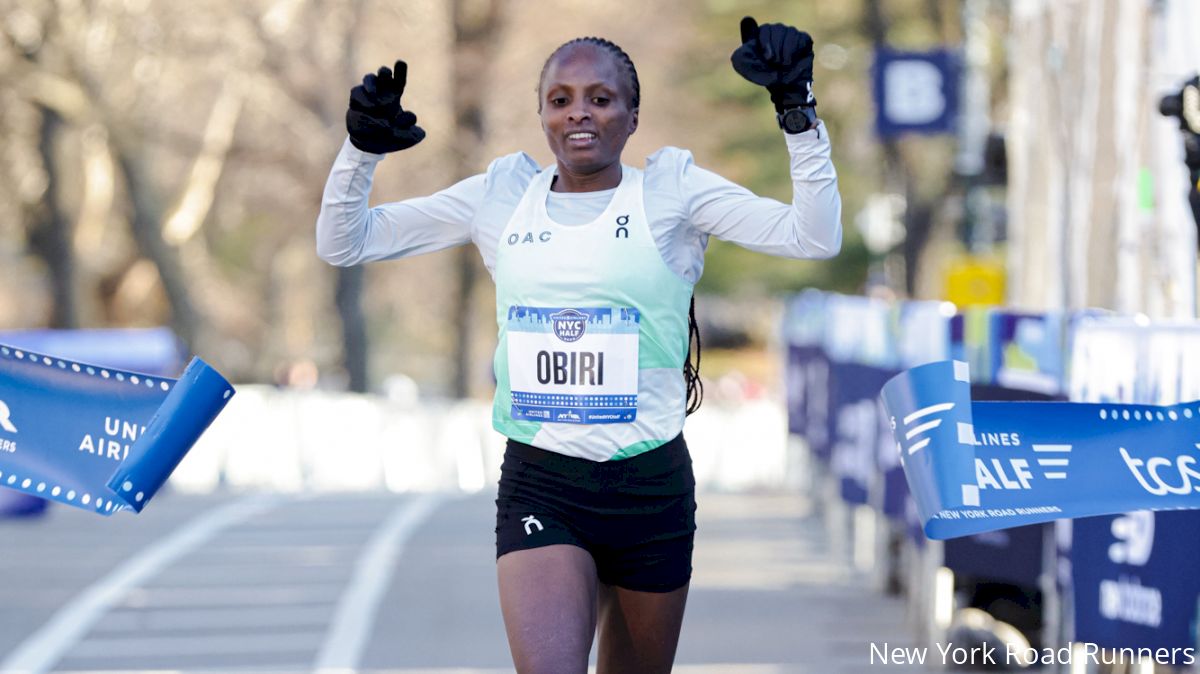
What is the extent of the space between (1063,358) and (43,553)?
31.7 ft

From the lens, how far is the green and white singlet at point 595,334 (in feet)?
19.0

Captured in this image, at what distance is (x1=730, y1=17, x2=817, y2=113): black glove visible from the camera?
541 centimetres

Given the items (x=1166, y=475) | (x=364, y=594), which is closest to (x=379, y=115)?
(x=1166, y=475)

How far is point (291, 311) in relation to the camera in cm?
7294

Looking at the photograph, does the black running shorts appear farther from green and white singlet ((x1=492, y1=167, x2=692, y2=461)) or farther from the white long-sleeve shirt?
the white long-sleeve shirt

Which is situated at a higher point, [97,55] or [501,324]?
[97,55]

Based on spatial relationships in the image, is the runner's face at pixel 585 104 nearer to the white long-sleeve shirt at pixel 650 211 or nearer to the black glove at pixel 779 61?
the white long-sleeve shirt at pixel 650 211

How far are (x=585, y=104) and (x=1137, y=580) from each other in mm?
2264

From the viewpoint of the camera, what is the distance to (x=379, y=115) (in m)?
5.74

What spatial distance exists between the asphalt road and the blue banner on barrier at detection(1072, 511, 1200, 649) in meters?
3.59

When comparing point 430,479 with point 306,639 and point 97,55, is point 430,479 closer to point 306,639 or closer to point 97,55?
point 97,55

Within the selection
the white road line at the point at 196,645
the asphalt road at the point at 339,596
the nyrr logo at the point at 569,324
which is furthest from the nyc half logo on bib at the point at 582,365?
the white road line at the point at 196,645

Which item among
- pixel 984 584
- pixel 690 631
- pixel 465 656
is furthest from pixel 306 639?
pixel 984 584

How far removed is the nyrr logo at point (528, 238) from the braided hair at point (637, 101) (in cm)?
32
